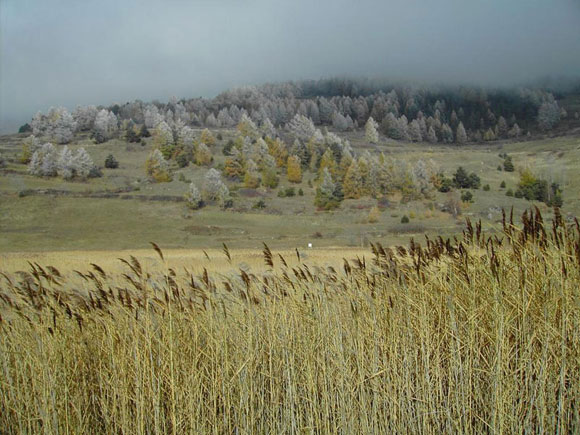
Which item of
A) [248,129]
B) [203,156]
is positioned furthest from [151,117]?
[203,156]

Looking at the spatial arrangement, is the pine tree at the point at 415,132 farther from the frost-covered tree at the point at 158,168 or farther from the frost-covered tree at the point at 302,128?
the frost-covered tree at the point at 158,168

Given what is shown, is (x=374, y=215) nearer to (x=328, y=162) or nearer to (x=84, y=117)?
(x=328, y=162)

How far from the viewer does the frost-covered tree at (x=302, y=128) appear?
11978 centimetres

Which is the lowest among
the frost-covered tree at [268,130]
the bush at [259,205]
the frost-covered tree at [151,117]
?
the bush at [259,205]

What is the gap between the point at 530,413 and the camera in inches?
136

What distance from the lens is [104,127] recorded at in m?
126

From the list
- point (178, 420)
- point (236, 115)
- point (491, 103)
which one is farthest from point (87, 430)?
point (491, 103)

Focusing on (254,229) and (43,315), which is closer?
(43,315)

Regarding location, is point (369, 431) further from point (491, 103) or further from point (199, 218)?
point (491, 103)

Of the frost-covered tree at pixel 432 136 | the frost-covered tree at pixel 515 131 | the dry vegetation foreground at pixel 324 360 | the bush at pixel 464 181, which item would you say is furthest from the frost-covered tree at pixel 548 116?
the dry vegetation foreground at pixel 324 360

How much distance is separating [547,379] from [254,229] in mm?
Result: 64142

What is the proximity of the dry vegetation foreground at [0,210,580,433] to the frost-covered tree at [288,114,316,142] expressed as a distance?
11316cm

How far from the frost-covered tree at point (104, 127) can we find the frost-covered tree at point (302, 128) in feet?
138

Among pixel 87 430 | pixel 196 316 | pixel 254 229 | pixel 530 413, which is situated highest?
pixel 196 316
